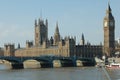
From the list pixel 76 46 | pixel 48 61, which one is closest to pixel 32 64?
pixel 48 61

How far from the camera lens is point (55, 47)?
140m

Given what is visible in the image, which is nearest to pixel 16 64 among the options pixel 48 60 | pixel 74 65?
pixel 48 60

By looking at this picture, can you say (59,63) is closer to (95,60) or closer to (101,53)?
(95,60)

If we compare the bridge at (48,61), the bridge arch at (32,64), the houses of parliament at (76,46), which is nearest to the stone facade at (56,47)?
the houses of parliament at (76,46)

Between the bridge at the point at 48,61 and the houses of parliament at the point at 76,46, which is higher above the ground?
the houses of parliament at the point at 76,46

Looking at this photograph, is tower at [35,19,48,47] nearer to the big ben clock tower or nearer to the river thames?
the big ben clock tower

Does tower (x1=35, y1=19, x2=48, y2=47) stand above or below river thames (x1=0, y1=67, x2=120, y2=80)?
above

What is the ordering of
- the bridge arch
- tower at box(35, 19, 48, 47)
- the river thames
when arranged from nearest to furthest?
the river thames < the bridge arch < tower at box(35, 19, 48, 47)

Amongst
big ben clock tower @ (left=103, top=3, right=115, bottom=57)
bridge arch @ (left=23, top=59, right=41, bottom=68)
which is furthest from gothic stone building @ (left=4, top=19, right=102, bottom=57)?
bridge arch @ (left=23, top=59, right=41, bottom=68)

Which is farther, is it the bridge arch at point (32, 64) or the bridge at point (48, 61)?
the bridge arch at point (32, 64)

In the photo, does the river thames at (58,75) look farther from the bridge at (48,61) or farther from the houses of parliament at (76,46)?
the houses of parliament at (76,46)

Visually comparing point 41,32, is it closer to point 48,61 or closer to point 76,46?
point 76,46

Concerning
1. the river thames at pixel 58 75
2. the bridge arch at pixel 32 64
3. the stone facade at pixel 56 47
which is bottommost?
the river thames at pixel 58 75

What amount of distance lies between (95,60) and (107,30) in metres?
26.0
